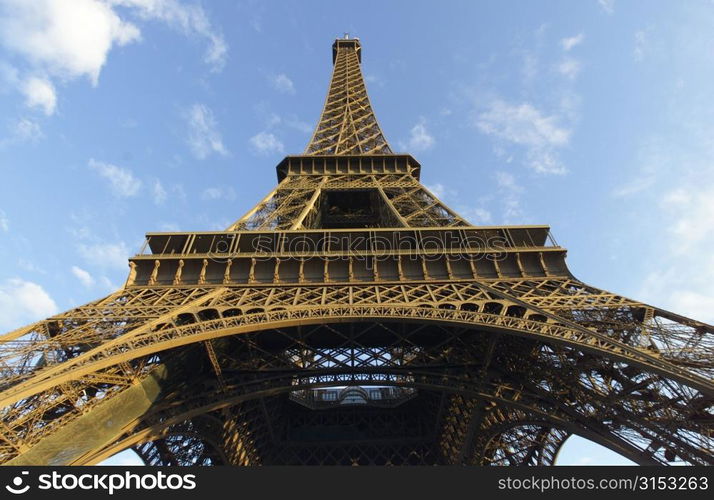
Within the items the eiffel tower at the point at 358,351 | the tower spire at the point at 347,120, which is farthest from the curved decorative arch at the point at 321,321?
the tower spire at the point at 347,120

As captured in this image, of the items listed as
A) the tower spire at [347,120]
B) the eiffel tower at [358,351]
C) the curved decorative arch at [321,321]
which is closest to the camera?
the curved decorative arch at [321,321]

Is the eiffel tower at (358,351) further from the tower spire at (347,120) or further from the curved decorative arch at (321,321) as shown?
the tower spire at (347,120)

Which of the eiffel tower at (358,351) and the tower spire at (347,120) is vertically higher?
the tower spire at (347,120)

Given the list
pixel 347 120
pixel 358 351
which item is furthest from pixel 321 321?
pixel 347 120

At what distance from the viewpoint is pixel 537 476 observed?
7.75 metres

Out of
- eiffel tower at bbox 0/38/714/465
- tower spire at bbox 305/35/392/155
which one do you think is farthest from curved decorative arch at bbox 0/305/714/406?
tower spire at bbox 305/35/392/155

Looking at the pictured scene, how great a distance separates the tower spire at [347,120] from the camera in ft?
114

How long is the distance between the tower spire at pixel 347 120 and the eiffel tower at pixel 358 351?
10.2 metres

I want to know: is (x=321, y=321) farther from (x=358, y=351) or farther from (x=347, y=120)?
(x=347, y=120)

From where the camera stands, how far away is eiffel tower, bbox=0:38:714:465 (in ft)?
37.3

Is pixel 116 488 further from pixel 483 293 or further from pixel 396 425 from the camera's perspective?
pixel 396 425

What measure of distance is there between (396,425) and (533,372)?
13.2m

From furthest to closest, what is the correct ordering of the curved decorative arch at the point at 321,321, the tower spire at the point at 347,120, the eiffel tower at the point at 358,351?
the tower spire at the point at 347,120, the eiffel tower at the point at 358,351, the curved decorative arch at the point at 321,321

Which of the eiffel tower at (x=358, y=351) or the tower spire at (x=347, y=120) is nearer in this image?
the eiffel tower at (x=358, y=351)
